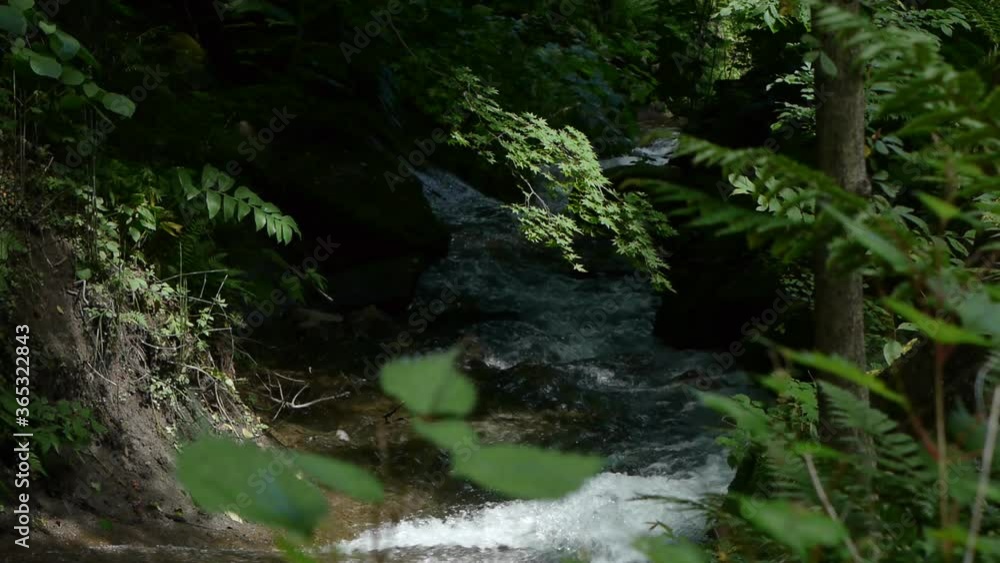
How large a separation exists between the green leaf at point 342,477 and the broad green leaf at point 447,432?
2.2 inches

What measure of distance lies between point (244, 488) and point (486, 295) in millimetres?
9303

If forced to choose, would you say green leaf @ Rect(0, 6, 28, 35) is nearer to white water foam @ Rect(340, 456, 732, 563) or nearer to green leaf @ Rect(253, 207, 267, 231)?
green leaf @ Rect(253, 207, 267, 231)

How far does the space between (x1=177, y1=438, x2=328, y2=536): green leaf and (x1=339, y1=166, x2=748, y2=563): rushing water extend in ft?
8.37

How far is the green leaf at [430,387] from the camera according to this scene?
64 centimetres

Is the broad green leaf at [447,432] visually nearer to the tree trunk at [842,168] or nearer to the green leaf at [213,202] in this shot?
the tree trunk at [842,168]

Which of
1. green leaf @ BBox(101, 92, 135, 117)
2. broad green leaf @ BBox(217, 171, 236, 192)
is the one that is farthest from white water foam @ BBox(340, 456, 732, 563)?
green leaf @ BBox(101, 92, 135, 117)

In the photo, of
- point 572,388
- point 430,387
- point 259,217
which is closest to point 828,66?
point 430,387

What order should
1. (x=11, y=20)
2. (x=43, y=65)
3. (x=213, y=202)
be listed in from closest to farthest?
(x=11, y=20) < (x=43, y=65) < (x=213, y=202)

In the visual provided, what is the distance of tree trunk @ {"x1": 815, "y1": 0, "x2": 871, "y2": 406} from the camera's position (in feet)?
7.80

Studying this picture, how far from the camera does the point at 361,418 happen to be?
6.65 metres

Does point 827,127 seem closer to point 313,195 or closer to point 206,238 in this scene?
point 206,238

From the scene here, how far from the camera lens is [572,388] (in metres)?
7.96

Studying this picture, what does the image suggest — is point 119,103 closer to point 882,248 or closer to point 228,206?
point 228,206

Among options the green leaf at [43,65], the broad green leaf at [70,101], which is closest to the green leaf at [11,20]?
the green leaf at [43,65]
